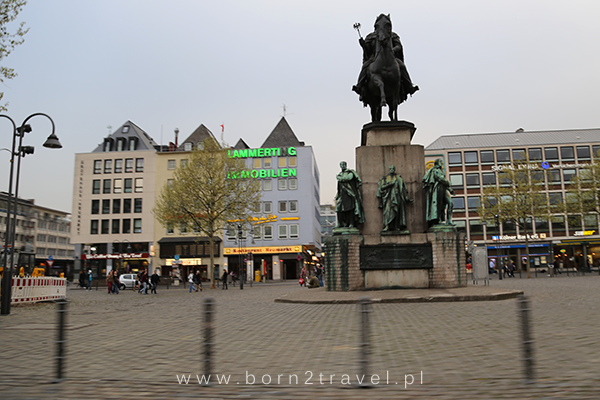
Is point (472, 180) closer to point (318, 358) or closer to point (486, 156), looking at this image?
point (486, 156)

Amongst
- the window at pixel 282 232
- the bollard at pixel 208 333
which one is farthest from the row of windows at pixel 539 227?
the bollard at pixel 208 333

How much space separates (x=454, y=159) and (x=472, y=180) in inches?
165

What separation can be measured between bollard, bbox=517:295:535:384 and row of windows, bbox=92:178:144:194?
71.4 meters

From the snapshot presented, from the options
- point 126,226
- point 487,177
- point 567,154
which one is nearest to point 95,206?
point 126,226

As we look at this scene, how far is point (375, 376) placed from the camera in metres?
5.21

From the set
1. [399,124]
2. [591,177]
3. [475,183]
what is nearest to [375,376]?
[399,124]

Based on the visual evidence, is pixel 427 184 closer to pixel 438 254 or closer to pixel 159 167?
pixel 438 254

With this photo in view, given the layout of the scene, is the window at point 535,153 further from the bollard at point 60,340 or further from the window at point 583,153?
the bollard at point 60,340

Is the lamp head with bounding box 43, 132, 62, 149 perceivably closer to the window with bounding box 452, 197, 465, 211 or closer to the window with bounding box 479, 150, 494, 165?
the window with bounding box 452, 197, 465, 211

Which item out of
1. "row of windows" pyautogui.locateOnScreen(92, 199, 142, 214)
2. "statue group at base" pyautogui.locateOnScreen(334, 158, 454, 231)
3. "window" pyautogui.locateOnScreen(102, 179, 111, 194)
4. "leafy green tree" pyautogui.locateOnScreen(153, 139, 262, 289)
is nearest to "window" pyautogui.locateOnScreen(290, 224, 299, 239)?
"row of windows" pyautogui.locateOnScreen(92, 199, 142, 214)

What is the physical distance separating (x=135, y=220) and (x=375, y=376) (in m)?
69.7

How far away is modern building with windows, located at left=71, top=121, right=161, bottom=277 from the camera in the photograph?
2744 inches

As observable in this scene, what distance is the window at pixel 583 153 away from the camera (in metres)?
75.0

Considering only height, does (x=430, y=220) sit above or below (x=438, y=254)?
above
